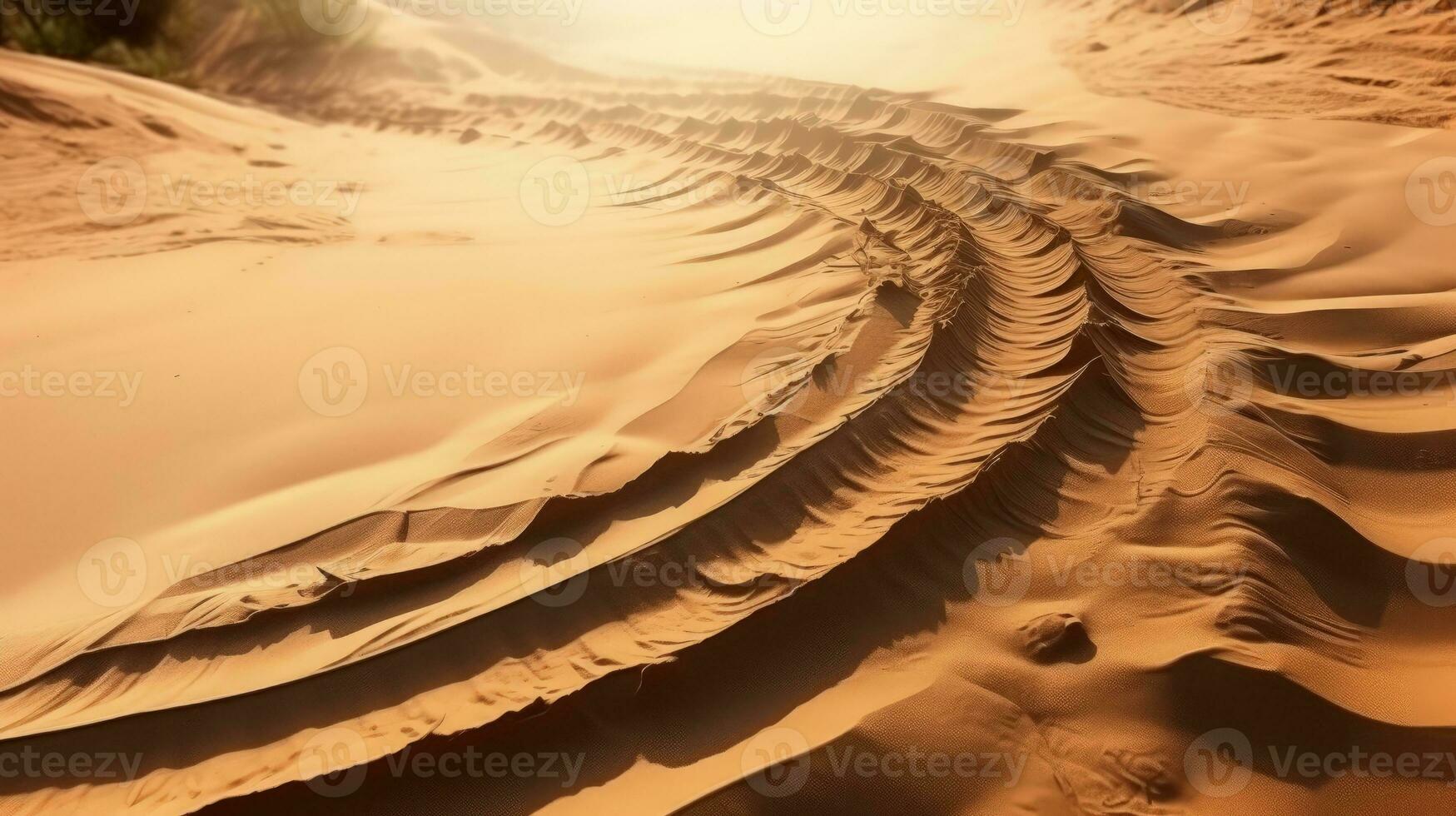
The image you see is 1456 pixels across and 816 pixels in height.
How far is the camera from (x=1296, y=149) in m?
5.99

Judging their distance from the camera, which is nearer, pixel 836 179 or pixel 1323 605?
pixel 1323 605

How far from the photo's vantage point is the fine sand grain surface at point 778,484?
243 cm

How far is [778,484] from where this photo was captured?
3232 millimetres

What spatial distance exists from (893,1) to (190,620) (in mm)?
13407

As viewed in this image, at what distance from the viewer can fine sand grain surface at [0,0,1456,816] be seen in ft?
7.96

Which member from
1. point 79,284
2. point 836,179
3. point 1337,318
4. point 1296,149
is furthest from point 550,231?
point 1296,149

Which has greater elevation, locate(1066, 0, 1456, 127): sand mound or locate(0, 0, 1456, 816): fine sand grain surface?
locate(1066, 0, 1456, 127): sand mound

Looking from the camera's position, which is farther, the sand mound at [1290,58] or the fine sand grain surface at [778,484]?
the sand mound at [1290,58]

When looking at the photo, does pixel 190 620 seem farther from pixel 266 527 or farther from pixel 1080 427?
pixel 1080 427

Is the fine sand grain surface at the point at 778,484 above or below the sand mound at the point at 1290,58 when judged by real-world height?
below

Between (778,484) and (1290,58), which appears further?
(1290,58)

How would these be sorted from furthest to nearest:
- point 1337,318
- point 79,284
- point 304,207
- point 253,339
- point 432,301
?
point 304,207 < point 79,284 < point 432,301 < point 253,339 < point 1337,318

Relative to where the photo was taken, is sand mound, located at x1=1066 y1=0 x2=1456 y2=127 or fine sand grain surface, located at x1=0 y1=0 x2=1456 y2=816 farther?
sand mound, located at x1=1066 y1=0 x2=1456 y2=127

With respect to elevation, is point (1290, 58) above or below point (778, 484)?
above
